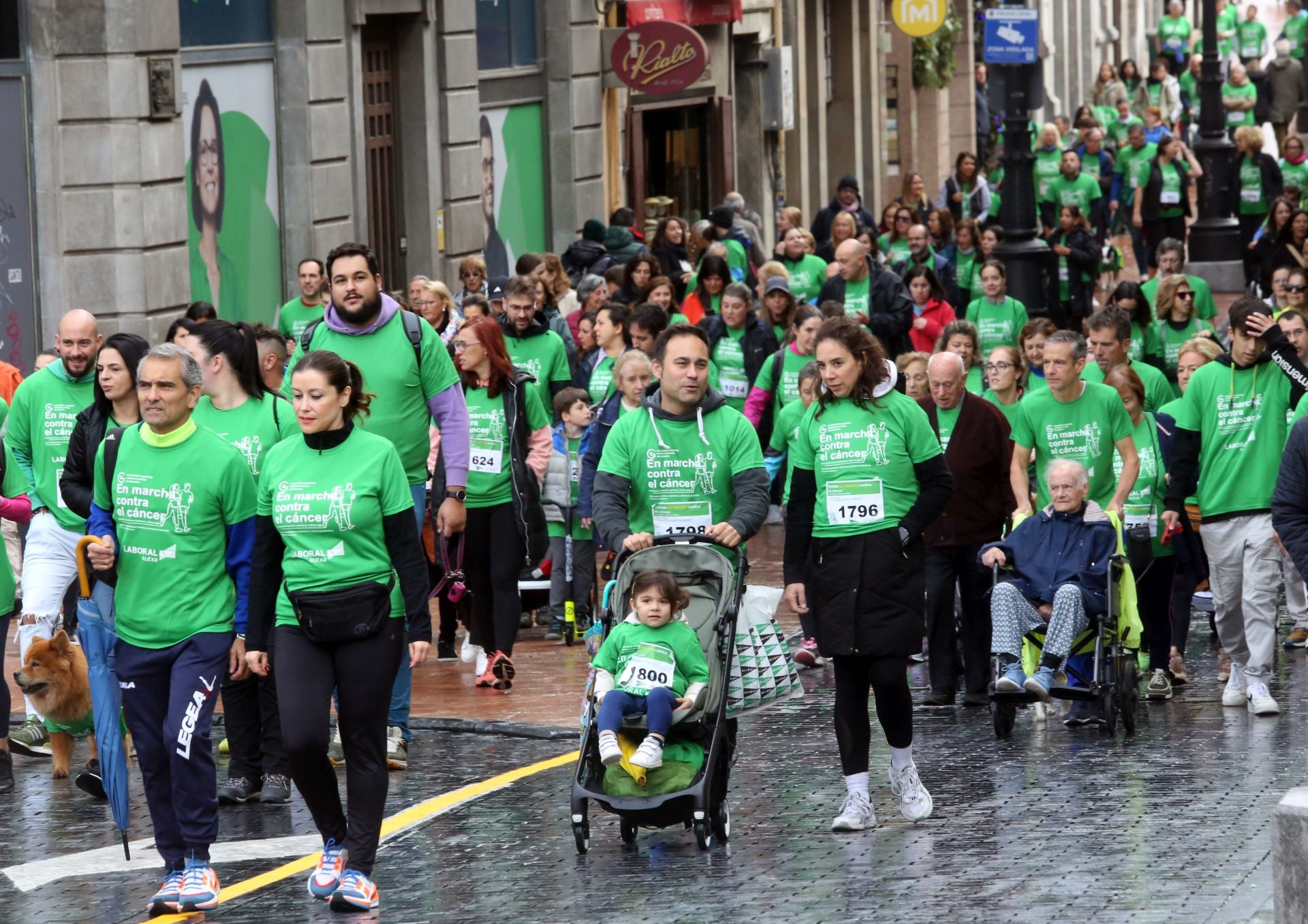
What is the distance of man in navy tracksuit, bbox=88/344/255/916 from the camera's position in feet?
25.9

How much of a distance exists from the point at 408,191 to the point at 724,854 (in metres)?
14.3

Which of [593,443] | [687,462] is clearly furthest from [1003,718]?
[593,443]

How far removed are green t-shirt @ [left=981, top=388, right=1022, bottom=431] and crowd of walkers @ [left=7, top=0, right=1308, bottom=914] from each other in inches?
2.0

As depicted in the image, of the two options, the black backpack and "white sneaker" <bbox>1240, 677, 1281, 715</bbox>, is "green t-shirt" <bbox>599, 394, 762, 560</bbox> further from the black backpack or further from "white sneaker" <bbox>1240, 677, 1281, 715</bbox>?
"white sneaker" <bbox>1240, 677, 1281, 715</bbox>

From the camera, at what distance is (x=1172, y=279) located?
630 inches

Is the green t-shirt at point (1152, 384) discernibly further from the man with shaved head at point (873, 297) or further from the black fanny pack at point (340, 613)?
the black fanny pack at point (340, 613)

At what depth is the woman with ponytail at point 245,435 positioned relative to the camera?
9.23 meters

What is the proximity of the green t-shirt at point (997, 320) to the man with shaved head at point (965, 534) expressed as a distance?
20.0 feet

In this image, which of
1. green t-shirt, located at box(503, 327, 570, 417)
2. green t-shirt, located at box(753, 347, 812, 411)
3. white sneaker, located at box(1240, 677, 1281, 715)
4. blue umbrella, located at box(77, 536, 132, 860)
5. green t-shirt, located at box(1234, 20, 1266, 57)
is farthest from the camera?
green t-shirt, located at box(1234, 20, 1266, 57)

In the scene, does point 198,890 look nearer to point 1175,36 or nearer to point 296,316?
point 296,316

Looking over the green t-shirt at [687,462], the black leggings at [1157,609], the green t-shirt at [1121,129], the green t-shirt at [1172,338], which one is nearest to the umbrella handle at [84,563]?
the green t-shirt at [687,462]

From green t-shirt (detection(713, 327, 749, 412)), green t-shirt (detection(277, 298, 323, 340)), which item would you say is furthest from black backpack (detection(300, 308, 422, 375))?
green t-shirt (detection(277, 298, 323, 340))

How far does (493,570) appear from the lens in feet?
39.0

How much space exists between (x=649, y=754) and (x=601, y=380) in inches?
254
